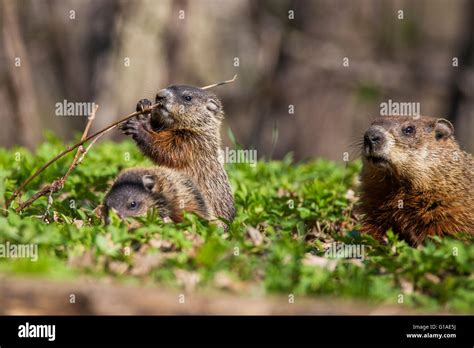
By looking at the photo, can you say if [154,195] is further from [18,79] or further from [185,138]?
[18,79]

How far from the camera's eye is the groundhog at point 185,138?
29.4 ft

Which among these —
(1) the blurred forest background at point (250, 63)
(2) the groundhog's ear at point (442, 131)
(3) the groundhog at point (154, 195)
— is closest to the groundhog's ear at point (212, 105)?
(3) the groundhog at point (154, 195)

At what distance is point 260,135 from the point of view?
21.2 m

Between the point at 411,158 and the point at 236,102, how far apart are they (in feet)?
57.6

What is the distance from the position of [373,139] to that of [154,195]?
8.31 feet

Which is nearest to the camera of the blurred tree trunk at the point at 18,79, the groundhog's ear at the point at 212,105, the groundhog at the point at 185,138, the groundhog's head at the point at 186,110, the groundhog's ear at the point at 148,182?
the groundhog's ear at the point at 148,182

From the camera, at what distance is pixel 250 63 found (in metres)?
28.1

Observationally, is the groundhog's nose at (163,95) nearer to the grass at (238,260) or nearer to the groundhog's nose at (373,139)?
the grass at (238,260)

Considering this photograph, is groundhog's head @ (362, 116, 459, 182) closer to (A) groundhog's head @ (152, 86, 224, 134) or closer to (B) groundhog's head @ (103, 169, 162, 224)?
(A) groundhog's head @ (152, 86, 224, 134)

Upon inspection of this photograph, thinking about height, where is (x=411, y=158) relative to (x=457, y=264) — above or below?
above

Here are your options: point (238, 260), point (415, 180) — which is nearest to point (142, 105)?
point (415, 180)

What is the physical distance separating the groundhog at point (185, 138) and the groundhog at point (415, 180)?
180cm
